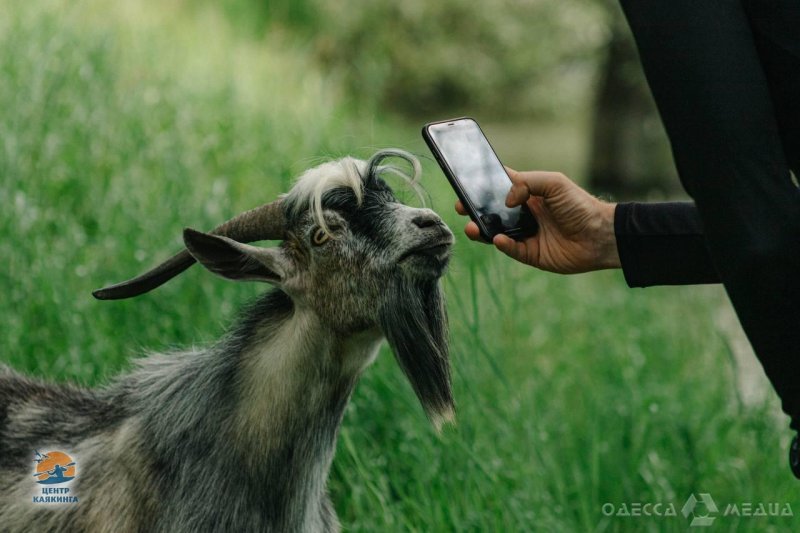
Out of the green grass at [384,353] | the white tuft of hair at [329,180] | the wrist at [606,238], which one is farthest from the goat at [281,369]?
the wrist at [606,238]

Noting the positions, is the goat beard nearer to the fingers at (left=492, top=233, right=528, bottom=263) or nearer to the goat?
the goat

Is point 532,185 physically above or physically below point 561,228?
above

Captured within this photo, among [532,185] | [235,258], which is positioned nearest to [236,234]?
[235,258]

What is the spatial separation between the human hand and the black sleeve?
11cm

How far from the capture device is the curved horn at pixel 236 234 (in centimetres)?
283

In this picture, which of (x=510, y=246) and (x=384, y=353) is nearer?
(x=510, y=246)

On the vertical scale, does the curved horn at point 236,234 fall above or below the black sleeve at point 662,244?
above

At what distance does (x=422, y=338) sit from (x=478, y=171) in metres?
0.50

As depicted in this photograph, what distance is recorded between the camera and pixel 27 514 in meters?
2.94

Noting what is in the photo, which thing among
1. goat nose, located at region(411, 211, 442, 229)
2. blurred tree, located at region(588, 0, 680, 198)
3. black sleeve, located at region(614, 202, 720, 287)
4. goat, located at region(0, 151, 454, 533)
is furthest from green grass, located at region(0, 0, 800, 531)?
blurred tree, located at region(588, 0, 680, 198)

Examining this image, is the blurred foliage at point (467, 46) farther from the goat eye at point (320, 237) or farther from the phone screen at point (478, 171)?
the goat eye at point (320, 237)

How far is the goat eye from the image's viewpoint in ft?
8.87

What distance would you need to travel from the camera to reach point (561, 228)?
3.01 meters

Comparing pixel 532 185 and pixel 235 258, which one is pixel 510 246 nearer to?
pixel 532 185
